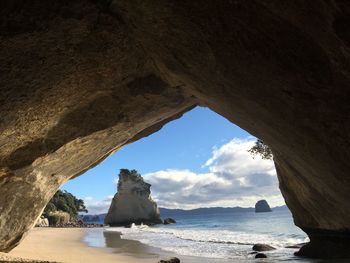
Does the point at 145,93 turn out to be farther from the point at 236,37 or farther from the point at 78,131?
the point at 236,37

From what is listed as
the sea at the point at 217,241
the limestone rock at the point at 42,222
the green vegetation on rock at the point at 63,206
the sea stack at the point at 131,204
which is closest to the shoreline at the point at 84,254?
the sea at the point at 217,241

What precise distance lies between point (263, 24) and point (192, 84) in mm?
3731

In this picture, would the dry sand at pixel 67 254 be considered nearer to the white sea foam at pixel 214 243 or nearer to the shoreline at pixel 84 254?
the shoreline at pixel 84 254

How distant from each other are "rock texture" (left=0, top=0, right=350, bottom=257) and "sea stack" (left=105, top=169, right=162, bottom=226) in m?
65.6

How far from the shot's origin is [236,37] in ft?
14.9

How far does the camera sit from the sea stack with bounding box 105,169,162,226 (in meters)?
74.8

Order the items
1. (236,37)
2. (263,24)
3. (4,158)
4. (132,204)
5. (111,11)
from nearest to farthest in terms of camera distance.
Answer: (263,24) < (236,37) < (111,11) < (4,158) < (132,204)

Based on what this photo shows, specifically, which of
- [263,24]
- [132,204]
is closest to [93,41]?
[263,24]

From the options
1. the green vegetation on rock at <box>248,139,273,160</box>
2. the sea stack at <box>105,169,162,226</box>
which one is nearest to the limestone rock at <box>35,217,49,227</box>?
the sea stack at <box>105,169,162,226</box>

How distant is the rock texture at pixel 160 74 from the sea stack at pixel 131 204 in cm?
6559

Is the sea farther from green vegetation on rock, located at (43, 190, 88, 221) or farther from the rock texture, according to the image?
green vegetation on rock, located at (43, 190, 88, 221)

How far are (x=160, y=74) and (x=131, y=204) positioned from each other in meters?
69.8

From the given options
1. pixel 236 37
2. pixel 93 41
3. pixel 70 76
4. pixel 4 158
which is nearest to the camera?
pixel 236 37

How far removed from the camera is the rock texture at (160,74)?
13.3 feet
